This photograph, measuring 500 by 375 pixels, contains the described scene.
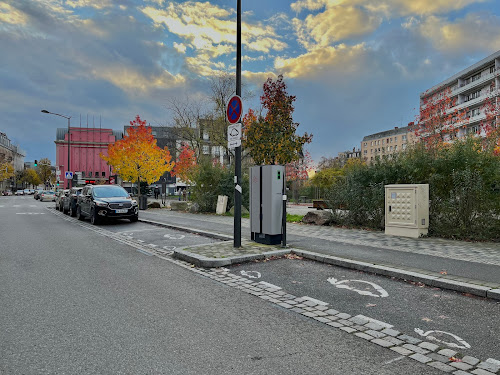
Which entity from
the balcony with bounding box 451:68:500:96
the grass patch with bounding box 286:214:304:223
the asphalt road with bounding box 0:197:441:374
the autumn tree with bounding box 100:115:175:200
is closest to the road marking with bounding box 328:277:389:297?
the asphalt road with bounding box 0:197:441:374

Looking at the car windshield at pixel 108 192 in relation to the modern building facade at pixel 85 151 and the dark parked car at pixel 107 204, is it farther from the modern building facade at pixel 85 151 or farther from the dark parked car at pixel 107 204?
the modern building facade at pixel 85 151

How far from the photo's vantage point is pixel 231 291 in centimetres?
548

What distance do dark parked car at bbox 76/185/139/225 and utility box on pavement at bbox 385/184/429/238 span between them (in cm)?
1087

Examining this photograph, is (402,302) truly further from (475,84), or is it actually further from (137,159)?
(475,84)

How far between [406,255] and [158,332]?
5.80 meters

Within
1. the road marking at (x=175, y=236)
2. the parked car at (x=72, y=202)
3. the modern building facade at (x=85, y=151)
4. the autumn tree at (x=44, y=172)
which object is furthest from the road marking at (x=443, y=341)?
the autumn tree at (x=44, y=172)

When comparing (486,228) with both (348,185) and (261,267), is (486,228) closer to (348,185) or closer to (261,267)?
(348,185)

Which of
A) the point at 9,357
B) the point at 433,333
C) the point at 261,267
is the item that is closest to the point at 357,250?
the point at 261,267

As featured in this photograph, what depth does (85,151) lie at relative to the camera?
78.4 metres

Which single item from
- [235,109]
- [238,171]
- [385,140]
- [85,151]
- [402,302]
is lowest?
[402,302]

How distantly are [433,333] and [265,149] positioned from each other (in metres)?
21.3

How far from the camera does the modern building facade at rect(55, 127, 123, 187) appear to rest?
7738cm

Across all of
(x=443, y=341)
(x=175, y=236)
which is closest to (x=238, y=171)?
(x=175, y=236)

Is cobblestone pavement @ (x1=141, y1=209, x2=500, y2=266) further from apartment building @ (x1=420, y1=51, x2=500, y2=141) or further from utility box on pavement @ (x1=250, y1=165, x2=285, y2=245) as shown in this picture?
apartment building @ (x1=420, y1=51, x2=500, y2=141)
